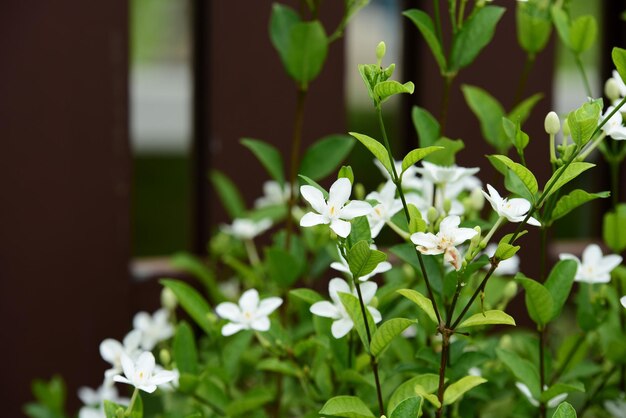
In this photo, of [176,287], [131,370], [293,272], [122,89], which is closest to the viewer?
[131,370]

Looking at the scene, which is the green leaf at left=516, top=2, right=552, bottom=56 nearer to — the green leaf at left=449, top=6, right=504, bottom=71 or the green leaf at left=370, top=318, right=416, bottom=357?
the green leaf at left=449, top=6, right=504, bottom=71

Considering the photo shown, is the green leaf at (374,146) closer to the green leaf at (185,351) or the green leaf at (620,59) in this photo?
the green leaf at (620,59)

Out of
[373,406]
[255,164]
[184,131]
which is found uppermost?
[255,164]

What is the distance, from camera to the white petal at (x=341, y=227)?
2.40ft

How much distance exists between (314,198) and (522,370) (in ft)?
1.00

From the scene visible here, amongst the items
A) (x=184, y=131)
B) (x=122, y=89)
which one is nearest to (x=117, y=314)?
(x=122, y=89)

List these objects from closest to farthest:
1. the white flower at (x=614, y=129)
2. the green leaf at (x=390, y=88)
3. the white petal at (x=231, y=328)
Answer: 1. the green leaf at (x=390, y=88)
2. the white flower at (x=614, y=129)
3. the white petal at (x=231, y=328)

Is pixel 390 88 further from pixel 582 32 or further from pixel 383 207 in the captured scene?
pixel 582 32

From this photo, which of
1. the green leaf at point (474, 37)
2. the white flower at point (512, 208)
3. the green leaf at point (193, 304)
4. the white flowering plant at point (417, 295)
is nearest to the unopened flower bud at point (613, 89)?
the white flowering plant at point (417, 295)

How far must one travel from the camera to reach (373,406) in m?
0.90

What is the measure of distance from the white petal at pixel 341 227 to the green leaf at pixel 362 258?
0.01 metres

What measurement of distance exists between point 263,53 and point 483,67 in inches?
14.6

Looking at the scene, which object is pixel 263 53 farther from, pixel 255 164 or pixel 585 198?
pixel 585 198

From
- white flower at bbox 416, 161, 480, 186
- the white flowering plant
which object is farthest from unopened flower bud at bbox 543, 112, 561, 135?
white flower at bbox 416, 161, 480, 186
